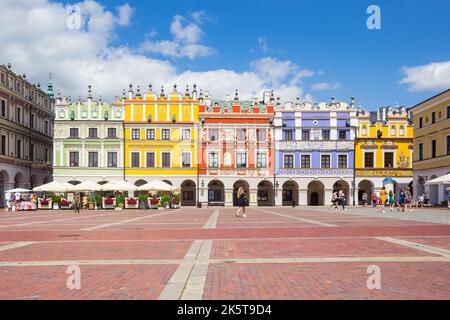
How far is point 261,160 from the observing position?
54281 millimetres

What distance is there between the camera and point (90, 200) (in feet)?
145

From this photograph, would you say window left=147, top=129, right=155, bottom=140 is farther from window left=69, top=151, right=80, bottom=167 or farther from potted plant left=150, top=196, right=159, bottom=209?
potted plant left=150, top=196, right=159, bottom=209

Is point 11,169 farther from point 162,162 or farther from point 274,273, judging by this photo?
point 274,273

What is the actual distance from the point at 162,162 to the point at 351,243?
42.5 metres

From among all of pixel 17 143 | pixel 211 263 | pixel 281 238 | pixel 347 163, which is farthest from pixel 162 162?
pixel 211 263

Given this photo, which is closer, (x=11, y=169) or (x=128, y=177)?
(x=11, y=169)

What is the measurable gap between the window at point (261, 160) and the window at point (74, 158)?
19817mm

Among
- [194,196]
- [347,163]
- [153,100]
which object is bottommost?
[194,196]

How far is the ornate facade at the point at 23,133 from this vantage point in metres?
46.1

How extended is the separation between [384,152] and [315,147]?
7992 millimetres

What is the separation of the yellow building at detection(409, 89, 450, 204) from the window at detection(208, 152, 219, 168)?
68.9 ft

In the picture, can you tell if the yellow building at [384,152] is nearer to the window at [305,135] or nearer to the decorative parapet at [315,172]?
the decorative parapet at [315,172]

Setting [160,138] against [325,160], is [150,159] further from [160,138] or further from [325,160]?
[325,160]

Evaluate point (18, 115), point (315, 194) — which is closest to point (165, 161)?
point (18, 115)
